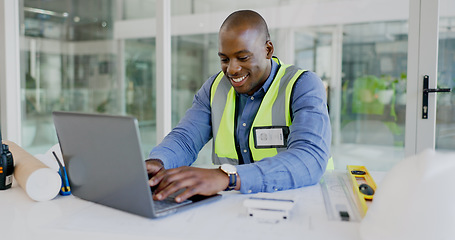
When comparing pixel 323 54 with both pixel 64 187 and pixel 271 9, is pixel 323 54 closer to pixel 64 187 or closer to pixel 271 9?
pixel 271 9

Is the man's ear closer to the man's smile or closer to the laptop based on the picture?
the man's smile

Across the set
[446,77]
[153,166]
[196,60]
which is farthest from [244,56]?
[196,60]

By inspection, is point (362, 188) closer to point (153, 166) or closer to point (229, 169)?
point (229, 169)

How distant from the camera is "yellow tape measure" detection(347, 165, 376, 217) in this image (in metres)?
0.99

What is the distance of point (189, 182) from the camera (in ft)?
3.47

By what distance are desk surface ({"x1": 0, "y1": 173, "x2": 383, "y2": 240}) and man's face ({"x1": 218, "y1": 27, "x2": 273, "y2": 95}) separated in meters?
0.71

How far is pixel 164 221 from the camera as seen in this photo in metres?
0.91

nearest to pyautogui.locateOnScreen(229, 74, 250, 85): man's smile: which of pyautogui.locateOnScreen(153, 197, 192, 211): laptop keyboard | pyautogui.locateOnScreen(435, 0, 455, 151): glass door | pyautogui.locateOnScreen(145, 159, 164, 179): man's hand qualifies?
pyautogui.locateOnScreen(145, 159, 164, 179): man's hand

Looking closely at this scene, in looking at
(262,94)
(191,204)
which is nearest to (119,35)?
(262,94)

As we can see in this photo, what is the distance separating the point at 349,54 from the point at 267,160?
7.13 feet

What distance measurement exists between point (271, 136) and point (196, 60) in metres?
2.20

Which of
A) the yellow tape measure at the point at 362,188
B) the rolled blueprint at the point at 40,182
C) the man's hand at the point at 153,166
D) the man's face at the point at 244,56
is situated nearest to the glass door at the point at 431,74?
the man's face at the point at 244,56

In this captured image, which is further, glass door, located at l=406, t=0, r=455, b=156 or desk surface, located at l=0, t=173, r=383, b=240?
glass door, located at l=406, t=0, r=455, b=156

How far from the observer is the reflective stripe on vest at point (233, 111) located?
165 centimetres
